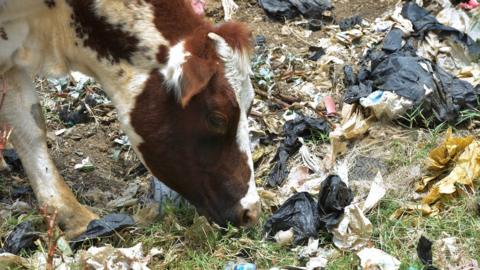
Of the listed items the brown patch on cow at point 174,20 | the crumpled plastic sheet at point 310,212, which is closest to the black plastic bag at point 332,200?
the crumpled plastic sheet at point 310,212

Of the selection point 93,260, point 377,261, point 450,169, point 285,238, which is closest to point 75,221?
point 93,260

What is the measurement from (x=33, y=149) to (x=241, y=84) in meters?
1.33

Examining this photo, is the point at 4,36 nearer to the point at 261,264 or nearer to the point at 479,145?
the point at 261,264

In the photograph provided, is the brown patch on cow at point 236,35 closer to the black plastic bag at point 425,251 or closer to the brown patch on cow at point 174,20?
the brown patch on cow at point 174,20

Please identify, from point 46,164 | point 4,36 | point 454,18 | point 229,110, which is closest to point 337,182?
point 229,110

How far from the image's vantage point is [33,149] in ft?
16.2

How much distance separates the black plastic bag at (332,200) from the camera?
4.60 meters

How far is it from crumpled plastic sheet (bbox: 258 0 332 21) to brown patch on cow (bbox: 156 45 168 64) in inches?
114

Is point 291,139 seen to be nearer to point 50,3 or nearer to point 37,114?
point 37,114

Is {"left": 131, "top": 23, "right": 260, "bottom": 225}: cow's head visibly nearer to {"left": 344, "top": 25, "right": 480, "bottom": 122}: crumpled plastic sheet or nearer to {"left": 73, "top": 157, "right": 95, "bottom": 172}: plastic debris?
{"left": 73, "top": 157, "right": 95, "bottom": 172}: plastic debris

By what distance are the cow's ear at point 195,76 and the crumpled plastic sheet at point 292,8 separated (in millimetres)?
3031

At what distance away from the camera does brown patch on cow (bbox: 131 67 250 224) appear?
14.3 feet

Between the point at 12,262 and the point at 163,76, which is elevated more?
the point at 163,76

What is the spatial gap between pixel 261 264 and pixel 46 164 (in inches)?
54.0
